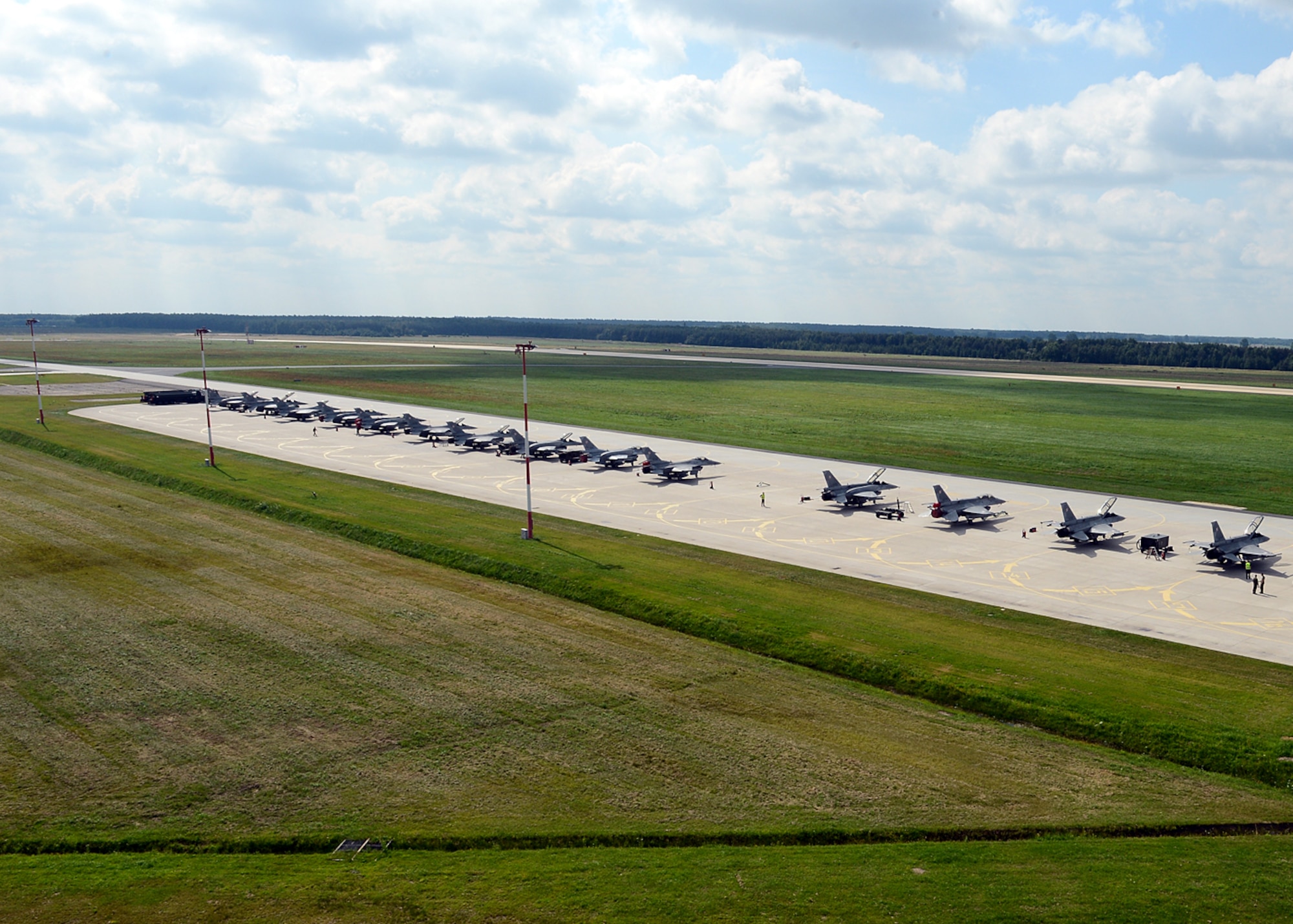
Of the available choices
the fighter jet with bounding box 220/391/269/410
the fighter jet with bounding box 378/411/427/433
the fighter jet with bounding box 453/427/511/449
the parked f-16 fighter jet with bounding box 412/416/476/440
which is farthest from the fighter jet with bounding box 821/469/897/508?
the fighter jet with bounding box 220/391/269/410

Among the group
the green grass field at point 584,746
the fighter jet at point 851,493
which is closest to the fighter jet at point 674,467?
the fighter jet at point 851,493

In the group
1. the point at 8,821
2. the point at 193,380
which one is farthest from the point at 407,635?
the point at 193,380

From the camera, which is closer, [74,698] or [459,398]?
[74,698]

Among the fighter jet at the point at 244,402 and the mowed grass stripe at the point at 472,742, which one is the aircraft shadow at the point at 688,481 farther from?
the fighter jet at the point at 244,402

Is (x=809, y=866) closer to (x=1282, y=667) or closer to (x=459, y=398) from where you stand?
(x=1282, y=667)

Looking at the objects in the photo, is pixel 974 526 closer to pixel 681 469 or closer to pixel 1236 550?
pixel 1236 550

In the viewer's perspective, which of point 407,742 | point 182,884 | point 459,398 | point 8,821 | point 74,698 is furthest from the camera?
point 459,398

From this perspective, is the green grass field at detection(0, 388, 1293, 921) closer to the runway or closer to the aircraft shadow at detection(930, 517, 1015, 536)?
the runway
